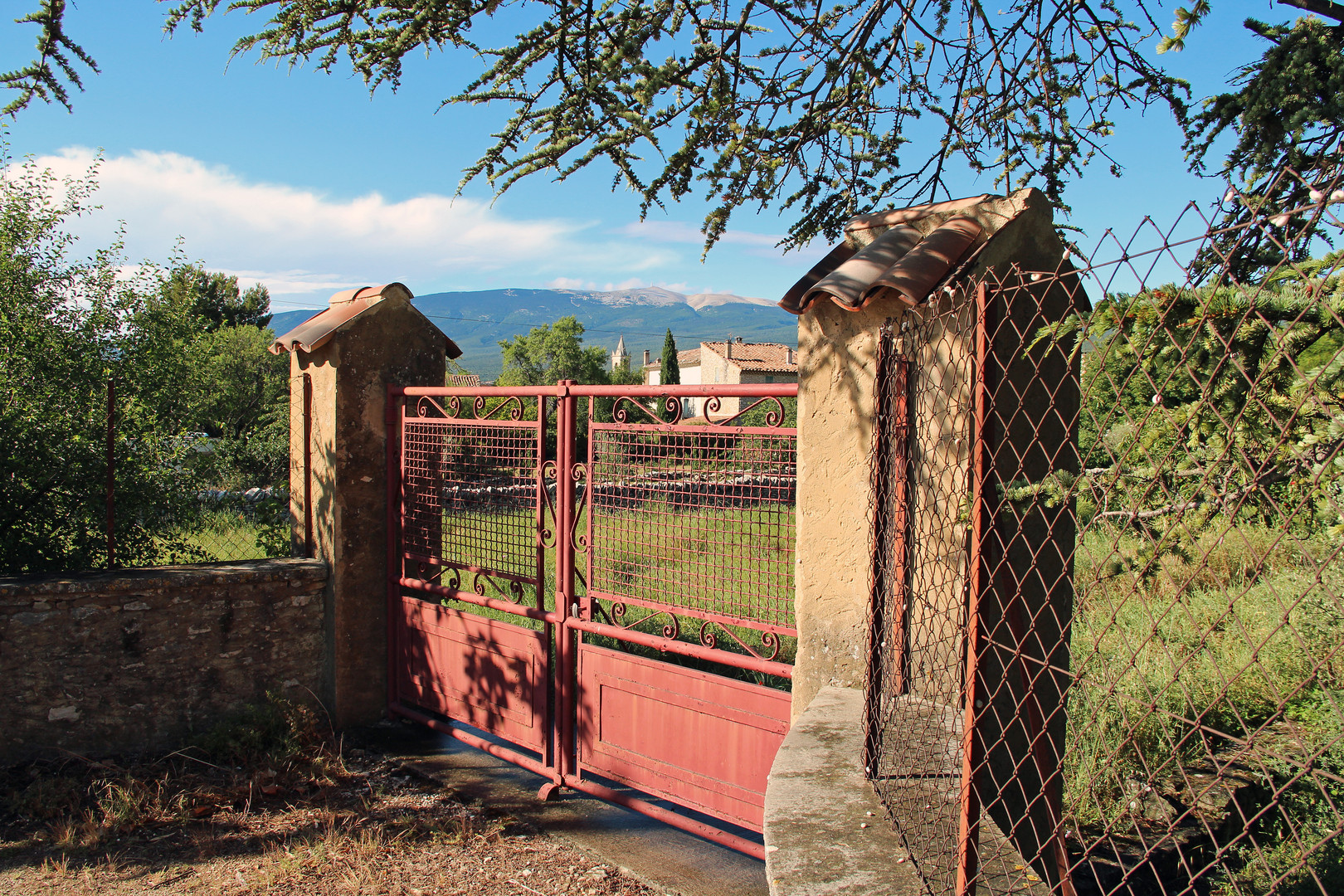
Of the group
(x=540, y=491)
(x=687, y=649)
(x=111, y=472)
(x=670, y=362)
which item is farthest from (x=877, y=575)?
(x=670, y=362)

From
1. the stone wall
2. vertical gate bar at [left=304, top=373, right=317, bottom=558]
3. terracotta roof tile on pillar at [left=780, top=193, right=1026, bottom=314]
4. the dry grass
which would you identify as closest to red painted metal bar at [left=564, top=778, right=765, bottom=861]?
Answer: the dry grass

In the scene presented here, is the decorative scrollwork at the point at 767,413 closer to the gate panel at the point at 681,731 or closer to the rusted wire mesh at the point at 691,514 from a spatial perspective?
the rusted wire mesh at the point at 691,514

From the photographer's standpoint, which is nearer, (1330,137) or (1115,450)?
(1115,450)

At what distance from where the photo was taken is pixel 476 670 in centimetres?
583

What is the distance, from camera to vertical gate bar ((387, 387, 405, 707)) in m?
6.42

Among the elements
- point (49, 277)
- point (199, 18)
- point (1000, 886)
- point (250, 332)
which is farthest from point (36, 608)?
point (250, 332)

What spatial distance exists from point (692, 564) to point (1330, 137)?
3619 mm

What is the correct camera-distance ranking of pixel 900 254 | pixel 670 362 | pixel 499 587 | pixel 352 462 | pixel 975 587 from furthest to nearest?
pixel 670 362 → pixel 352 462 → pixel 499 587 → pixel 900 254 → pixel 975 587

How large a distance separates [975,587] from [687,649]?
283cm

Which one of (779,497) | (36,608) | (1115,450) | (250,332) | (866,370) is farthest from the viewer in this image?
(250,332)

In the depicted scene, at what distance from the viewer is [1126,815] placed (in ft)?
15.5

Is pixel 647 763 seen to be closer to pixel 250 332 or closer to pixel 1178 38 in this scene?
pixel 1178 38

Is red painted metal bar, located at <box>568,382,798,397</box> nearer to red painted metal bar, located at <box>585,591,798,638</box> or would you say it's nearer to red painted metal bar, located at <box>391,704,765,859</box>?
red painted metal bar, located at <box>585,591,798,638</box>

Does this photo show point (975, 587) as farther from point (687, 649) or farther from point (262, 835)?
point (262, 835)
